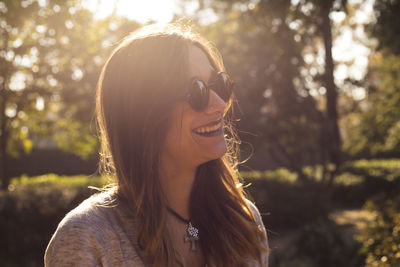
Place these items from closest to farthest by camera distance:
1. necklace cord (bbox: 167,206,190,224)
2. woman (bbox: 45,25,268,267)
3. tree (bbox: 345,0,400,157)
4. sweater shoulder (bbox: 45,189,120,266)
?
sweater shoulder (bbox: 45,189,120,266) < woman (bbox: 45,25,268,267) < necklace cord (bbox: 167,206,190,224) < tree (bbox: 345,0,400,157)

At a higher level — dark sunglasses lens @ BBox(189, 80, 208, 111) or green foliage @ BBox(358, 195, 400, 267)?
dark sunglasses lens @ BBox(189, 80, 208, 111)

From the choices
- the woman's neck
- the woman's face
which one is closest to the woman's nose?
the woman's face

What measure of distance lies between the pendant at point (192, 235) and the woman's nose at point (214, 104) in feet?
1.73

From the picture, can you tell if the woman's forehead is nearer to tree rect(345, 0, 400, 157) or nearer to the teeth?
the teeth

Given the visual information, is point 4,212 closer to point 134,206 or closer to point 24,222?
point 24,222

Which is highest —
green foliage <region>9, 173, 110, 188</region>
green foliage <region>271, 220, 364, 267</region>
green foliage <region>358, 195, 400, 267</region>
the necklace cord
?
the necklace cord

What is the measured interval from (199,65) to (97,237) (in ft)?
2.80

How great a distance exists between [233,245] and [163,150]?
0.55 metres

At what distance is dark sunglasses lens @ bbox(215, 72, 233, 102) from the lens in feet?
6.51

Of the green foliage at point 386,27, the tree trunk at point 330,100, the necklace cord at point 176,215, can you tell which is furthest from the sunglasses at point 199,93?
the tree trunk at point 330,100

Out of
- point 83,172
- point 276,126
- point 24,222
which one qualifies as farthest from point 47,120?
point 83,172

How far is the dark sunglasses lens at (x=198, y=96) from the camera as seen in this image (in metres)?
1.83

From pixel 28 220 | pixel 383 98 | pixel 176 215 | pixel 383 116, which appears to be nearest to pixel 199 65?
pixel 176 215

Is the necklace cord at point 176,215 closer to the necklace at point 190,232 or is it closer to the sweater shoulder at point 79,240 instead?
the necklace at point 190,232
